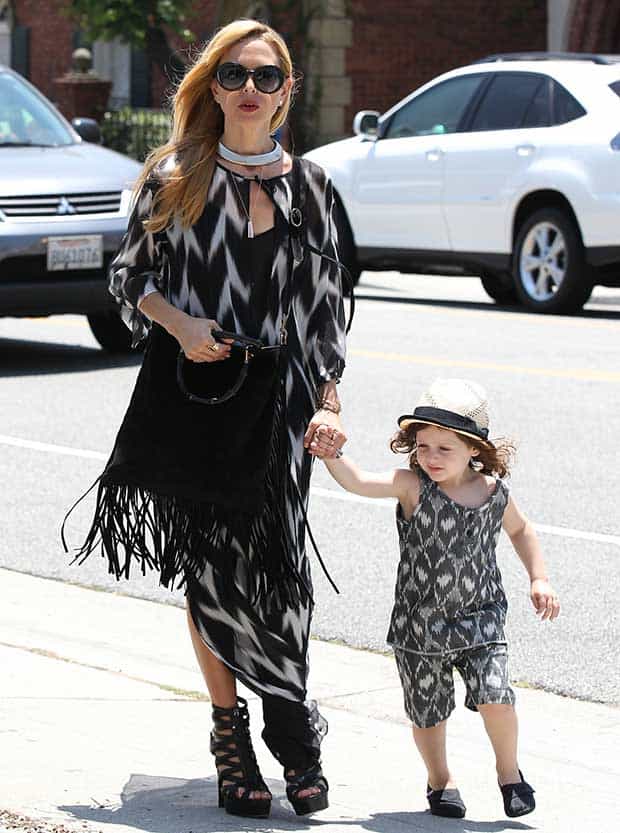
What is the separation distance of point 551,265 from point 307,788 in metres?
11.1

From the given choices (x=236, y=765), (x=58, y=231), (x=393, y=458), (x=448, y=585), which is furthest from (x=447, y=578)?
(x=58, y=231)

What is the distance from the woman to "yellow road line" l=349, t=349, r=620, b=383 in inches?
289

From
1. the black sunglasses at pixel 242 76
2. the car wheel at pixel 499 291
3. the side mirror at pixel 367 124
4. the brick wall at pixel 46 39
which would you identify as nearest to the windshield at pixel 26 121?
the side mirror at pixel 367 124

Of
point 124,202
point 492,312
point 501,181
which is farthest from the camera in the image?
point 492,312

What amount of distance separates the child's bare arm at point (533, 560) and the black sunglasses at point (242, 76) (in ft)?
3.54

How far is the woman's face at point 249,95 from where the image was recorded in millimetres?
4203

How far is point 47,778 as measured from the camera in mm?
4363

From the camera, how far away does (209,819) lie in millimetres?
4172

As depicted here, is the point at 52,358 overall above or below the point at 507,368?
below

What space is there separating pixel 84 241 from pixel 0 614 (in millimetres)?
5616

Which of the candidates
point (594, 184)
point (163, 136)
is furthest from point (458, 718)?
point (163, 136)

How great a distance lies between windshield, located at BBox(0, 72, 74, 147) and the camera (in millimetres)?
12641

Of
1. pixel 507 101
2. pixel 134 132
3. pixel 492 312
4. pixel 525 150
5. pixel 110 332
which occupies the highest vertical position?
pixel 507 101

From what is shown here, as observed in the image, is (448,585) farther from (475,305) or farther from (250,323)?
(475,305)
